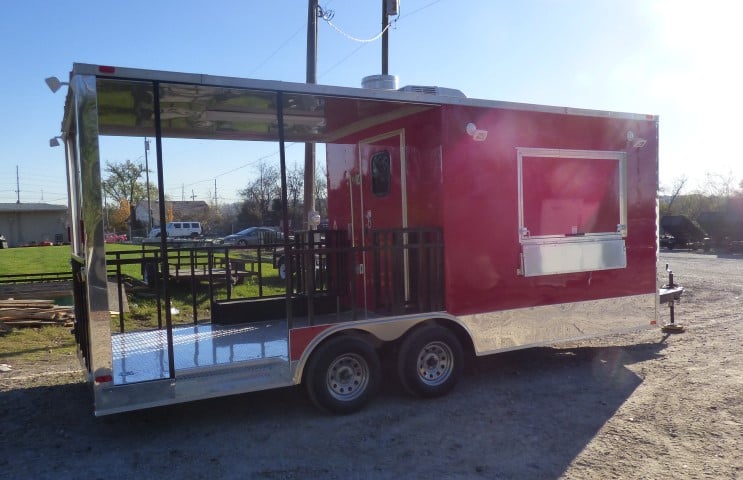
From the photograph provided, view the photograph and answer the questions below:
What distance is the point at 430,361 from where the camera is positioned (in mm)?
5559

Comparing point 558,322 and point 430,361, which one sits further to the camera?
point 558,322

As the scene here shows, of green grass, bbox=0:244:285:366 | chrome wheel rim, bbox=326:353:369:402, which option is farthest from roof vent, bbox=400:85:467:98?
green grass, bbox=0:244:285:366

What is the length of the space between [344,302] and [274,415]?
2.15m

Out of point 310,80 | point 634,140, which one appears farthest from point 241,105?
point 310,80

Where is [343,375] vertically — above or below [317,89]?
below

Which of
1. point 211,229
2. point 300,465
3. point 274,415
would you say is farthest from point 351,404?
point 211,229

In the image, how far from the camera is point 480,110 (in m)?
5.64

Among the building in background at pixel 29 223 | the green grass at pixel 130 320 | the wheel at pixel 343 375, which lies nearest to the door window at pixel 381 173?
the wheel at pixel 343 375

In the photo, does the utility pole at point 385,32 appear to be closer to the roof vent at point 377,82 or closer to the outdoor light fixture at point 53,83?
the roof vent at point 377,82

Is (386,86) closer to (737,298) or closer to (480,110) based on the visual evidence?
(480,110)

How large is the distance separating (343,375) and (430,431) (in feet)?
2.94

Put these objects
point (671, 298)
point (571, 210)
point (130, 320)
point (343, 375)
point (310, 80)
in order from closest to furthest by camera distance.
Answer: point (343, 375)
point (571, 210)
point (671, 298)
point (130, 320)
point (310, 80)

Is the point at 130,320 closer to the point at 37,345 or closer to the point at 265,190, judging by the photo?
the point at 37,345

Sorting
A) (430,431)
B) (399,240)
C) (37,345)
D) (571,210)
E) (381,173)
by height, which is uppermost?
(381,173)
